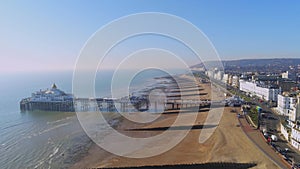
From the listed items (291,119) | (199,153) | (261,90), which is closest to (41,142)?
(199,153)

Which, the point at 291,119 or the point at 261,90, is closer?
the point at 291,119

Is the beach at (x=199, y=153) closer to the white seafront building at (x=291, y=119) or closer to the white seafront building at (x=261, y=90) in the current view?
the white seafront building at (x=291, y=119)

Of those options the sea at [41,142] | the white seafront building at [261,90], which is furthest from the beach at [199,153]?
the white seafront building at [261,90]

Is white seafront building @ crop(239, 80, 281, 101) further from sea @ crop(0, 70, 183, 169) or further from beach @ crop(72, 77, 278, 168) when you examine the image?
sea @ crop(0, 70, 183, 169)

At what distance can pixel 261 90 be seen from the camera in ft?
89.0

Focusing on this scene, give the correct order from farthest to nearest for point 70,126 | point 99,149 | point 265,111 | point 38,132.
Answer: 1. point 265,111
2. point 70,126
3. point 38,132
4. point 99,149

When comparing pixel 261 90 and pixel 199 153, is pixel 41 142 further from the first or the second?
Result: pixel 261 90

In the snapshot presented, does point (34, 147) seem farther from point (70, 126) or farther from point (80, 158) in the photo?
point (70, 126)

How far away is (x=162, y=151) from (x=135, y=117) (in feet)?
27.2

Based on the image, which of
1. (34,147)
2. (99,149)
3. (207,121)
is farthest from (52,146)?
(207,121)

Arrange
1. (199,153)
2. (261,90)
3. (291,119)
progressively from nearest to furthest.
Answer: (199,153) → (291,119) → (261,90)

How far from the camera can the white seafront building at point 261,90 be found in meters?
24.7

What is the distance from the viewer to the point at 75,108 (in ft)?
83.1

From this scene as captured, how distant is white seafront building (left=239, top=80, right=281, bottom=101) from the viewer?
24706mm
